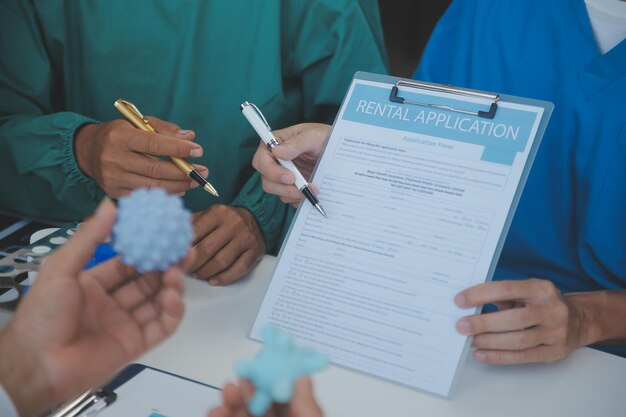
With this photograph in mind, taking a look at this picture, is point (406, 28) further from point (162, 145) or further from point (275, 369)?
point (275, 369)

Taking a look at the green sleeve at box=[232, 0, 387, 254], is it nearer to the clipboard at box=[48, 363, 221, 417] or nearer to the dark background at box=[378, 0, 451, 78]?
the clipboard at box=[48, 363, 221, 417]

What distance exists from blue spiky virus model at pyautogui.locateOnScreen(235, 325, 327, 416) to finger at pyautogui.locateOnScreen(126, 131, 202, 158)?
0.49 meters

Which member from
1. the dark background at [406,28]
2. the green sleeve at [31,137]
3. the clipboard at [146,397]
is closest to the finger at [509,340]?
the clipboard at [146,397]

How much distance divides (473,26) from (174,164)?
697 millimetres

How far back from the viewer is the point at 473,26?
129 centimetres

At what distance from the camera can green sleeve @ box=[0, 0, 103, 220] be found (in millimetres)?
1193

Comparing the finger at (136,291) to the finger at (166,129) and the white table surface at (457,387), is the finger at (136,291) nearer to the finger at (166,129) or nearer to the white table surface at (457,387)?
the white table surface at (457,387)

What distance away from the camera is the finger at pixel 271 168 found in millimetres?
946

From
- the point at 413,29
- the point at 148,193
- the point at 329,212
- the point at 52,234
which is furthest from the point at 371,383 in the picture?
the point at 413,29

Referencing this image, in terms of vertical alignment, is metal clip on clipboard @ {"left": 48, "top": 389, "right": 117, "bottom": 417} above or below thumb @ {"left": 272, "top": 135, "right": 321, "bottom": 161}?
below

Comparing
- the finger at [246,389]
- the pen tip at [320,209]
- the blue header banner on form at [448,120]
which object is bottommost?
the finger at [246,389]

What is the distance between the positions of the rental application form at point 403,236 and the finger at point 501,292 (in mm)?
17

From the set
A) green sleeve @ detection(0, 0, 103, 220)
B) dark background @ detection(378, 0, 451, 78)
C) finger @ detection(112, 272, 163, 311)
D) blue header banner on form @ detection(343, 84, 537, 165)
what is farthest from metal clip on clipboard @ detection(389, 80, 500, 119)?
dark background @ detection(378, 0, 451, 78)

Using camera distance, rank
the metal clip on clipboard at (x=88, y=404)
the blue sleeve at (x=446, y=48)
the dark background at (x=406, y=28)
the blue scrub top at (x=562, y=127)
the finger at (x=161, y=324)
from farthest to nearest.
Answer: the dark background at (x=406, y=28), the blue sleeve at (x=446, y=48), the blue scrub top at (x=562, y=127), the metal clip on clipboard at (x=88, y=404), the finger at (x=161, y=324)
